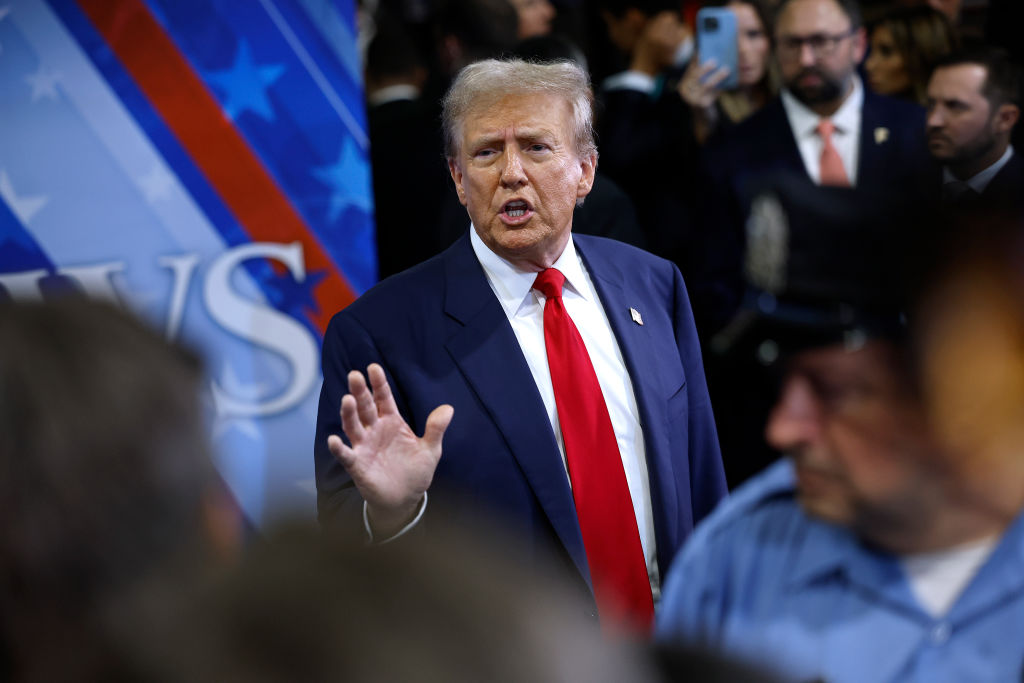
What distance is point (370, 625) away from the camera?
63 centimetres

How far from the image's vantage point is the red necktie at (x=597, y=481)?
2287 mm

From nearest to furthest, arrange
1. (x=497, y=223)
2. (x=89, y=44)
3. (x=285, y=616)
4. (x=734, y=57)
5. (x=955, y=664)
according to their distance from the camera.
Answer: (x=285, y=616) < (x=955, y=664) < (x=497, y=223) < (x=89, y=44) < (x=734, y=57)

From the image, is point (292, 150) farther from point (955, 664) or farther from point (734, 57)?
point (955, 664)

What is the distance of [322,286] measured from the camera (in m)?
3.66

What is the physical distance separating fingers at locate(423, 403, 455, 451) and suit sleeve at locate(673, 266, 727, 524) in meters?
0.61

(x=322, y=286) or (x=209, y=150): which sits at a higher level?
(x=209, y=150)

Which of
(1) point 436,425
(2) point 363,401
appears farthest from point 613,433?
(2) point 363,401

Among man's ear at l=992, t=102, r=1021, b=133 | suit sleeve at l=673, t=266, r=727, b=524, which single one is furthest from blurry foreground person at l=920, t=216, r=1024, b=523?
man's ear at l=992, t=102, r=1021, b=133

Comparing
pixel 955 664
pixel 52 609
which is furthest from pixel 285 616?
pixel 955 664

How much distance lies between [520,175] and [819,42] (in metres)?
1.58

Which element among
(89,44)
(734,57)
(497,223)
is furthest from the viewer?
(734,57)

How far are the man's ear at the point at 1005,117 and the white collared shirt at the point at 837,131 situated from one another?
1.30 feet

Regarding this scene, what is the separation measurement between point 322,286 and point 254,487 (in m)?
0.62

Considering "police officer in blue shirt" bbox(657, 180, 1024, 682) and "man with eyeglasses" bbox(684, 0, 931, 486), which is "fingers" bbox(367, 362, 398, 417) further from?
"man with eyeglasses" bbox(684, 0, 931, 486)
